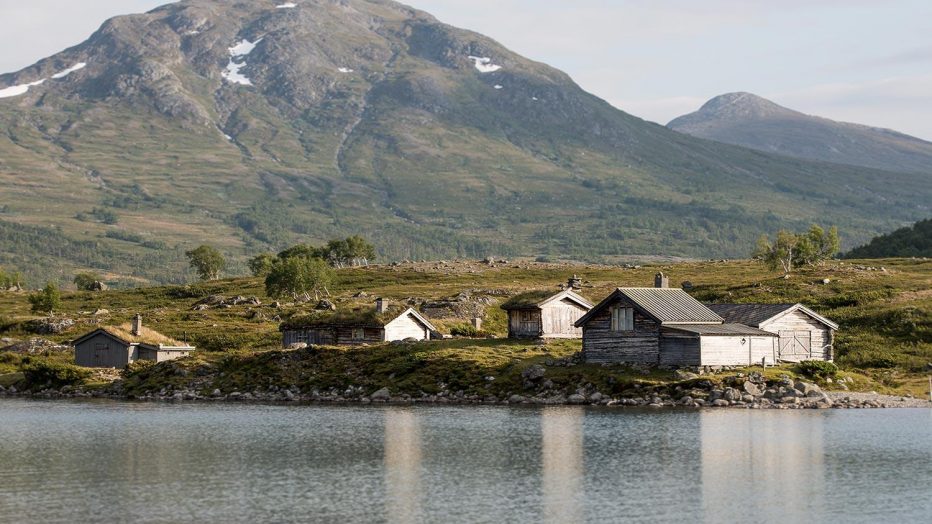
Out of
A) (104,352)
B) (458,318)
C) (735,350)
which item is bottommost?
(735,350)

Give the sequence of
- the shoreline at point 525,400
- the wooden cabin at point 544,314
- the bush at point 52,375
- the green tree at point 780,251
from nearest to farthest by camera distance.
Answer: the shoreline at point 525,400 → the bush at point 52,375 → the wooden cabin at point 544,314 → the green tree at point 780,251

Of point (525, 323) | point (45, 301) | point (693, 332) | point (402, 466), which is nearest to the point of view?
point (402, 466)

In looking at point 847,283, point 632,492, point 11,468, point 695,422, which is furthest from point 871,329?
point 11,468

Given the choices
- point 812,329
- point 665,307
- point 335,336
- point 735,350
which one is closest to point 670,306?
point 665,307

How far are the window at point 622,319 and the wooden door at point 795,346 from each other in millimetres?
12019

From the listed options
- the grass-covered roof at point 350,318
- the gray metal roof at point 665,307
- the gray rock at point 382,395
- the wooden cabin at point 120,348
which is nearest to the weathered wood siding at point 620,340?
the gray metal roof at point 665,307

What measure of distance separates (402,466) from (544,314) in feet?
156

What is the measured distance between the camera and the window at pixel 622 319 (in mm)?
90081

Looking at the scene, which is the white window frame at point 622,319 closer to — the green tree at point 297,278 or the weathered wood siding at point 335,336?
the weathered wood siding at point 335,336

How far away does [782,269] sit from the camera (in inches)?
6471

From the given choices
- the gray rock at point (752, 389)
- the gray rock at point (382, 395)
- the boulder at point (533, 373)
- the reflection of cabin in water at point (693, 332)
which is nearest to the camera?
the gray rock at point (752, 389)

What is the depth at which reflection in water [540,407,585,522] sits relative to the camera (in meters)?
48.1

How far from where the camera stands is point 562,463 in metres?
59.2

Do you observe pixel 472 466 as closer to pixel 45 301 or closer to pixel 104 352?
pixel 104 352
